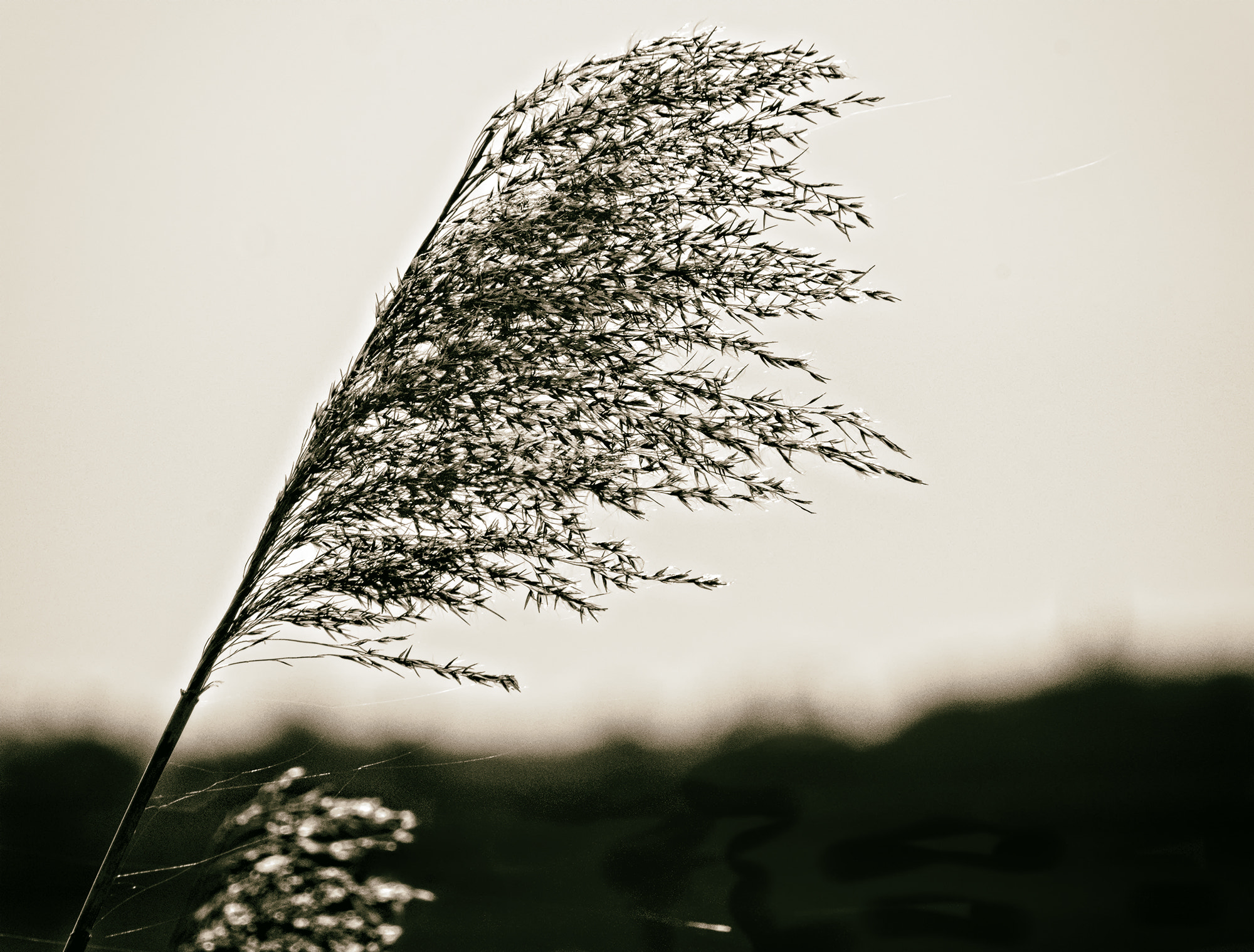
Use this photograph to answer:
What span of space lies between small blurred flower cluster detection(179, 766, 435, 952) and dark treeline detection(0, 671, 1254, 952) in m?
0.19

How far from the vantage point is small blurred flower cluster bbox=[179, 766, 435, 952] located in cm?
183

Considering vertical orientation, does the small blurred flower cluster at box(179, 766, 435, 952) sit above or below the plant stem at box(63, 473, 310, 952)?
below

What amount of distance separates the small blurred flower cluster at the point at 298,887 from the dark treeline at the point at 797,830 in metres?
0.19

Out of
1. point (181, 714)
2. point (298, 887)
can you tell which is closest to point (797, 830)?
point (298, 887)

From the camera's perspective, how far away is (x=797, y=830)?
2.85 metres

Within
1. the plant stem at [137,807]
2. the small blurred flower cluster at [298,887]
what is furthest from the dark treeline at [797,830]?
the plant stem at [137,807]

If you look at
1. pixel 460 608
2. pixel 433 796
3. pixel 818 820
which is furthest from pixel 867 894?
pixel 460 608

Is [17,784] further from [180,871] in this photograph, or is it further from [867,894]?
[867,894]

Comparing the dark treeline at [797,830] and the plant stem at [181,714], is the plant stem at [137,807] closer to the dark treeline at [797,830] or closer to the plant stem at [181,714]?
the plant stem at [181,714]

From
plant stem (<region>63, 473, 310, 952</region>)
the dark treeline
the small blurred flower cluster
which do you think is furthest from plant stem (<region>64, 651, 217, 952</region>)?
the dark treeline

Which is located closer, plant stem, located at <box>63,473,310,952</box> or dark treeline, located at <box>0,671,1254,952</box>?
plant stem, located at <box>63,473,310,952</box>

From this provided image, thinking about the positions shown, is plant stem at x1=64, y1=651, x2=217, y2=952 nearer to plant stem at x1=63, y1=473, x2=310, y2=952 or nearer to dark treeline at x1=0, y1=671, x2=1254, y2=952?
plant stem at x1=63, y1=473, x2=310, y2=952

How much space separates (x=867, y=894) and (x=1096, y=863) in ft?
2.82

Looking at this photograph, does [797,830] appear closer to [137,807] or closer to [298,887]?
[298,887]
